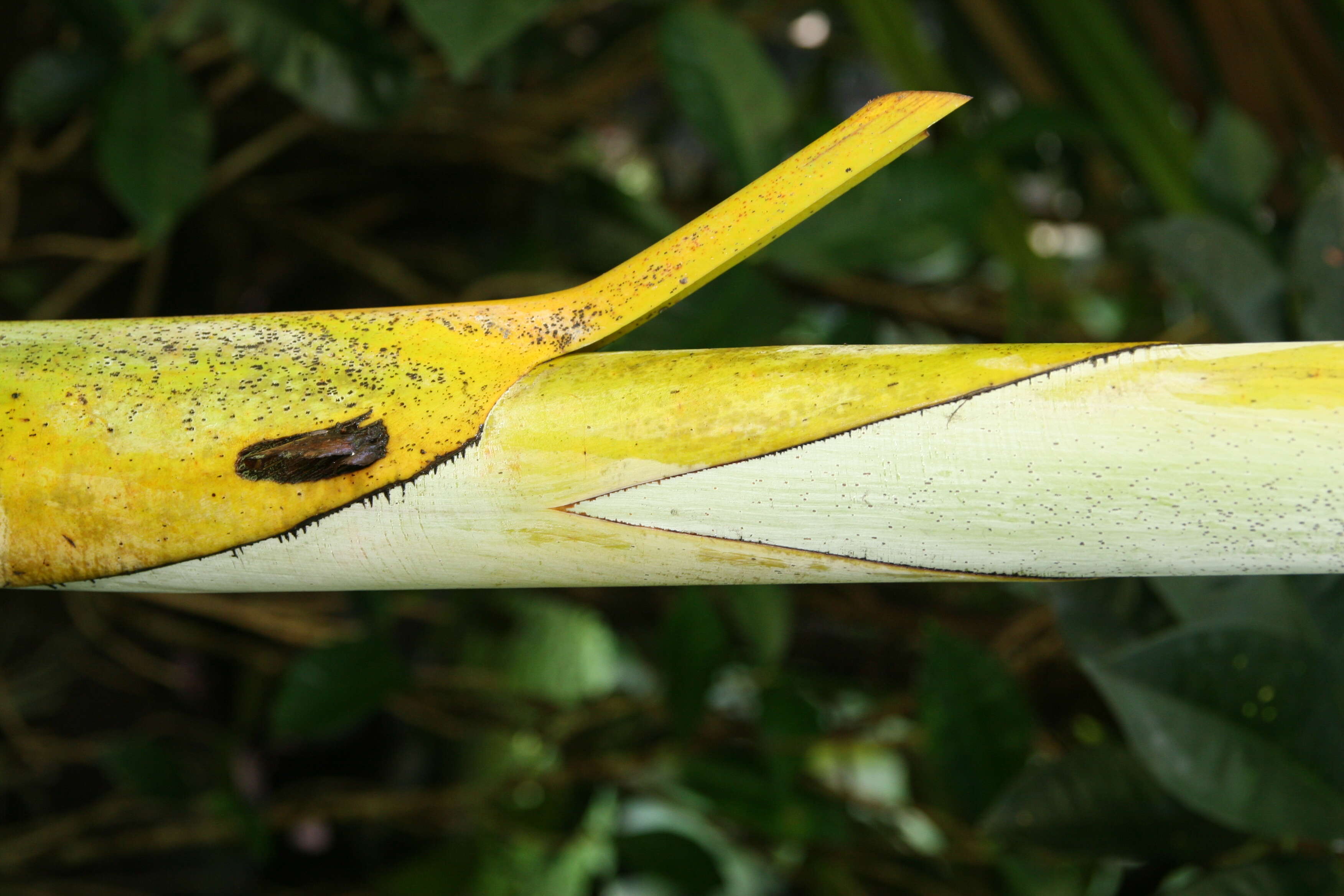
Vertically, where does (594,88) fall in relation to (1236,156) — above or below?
above

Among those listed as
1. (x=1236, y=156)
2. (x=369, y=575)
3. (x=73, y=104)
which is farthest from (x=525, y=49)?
(x=369, y=575)

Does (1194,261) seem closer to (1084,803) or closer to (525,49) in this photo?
(1084,803)

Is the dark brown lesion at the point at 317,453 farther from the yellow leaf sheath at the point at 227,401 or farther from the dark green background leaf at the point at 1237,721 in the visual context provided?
the dark green background leaf at the point at 1237,721

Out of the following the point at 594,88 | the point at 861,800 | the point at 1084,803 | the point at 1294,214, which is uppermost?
the point at 594,88

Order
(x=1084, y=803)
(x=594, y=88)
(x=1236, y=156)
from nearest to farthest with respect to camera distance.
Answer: (x=1084, y=803) → (x=1236, y=156) → (x=594, y=88)

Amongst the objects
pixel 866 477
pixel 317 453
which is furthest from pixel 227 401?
pixel 866 477

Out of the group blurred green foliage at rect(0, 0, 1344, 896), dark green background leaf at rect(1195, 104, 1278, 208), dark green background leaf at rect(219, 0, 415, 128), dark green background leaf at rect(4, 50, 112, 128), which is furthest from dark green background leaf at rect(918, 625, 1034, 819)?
dark green background leaf at rect(4, 50, 112, 128)
